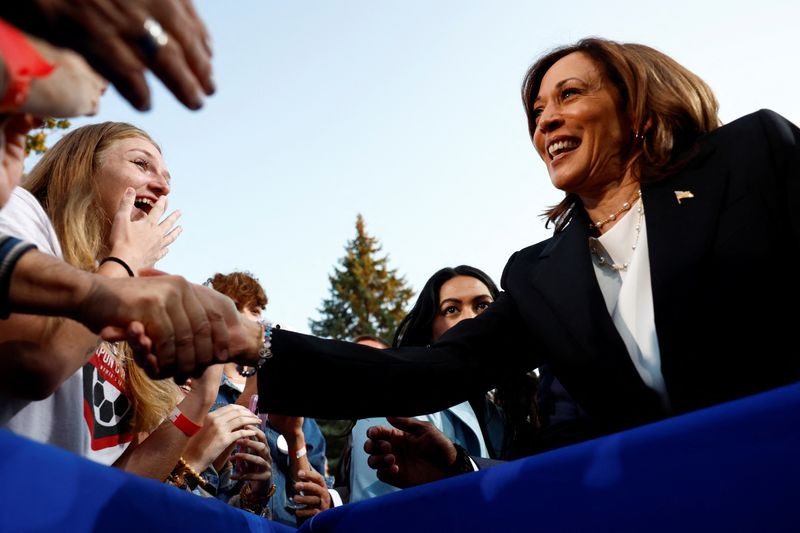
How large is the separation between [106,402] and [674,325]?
1.82 m

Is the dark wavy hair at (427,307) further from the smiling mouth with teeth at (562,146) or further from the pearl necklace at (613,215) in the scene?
the pearl necklace at (613,215)

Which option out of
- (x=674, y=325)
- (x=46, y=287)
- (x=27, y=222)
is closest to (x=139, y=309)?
(x=46, y=287)

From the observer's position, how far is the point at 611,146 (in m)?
2.94

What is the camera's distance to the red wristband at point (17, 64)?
1.01 m

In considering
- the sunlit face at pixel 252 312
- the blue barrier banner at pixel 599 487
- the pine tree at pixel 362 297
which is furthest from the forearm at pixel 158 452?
the pine tree at pixel 362 297

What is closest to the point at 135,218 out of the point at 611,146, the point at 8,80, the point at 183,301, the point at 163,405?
the point at 163,405

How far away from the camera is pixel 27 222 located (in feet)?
6.25

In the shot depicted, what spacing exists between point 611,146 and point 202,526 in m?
2.04

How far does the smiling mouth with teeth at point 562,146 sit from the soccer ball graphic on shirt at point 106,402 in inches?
75.2

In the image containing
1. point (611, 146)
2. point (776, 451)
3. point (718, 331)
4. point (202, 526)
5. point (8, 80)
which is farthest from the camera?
point (611, 146)

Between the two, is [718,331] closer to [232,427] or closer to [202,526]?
[202,526]

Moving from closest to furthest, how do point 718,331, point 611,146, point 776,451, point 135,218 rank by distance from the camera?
1. point 776,451
2. point 718,331
3. point 611,146
4. point 135,218

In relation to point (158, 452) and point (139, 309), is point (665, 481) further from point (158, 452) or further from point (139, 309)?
point (158, 452)

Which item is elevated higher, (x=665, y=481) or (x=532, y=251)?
(x=532, y=251)
